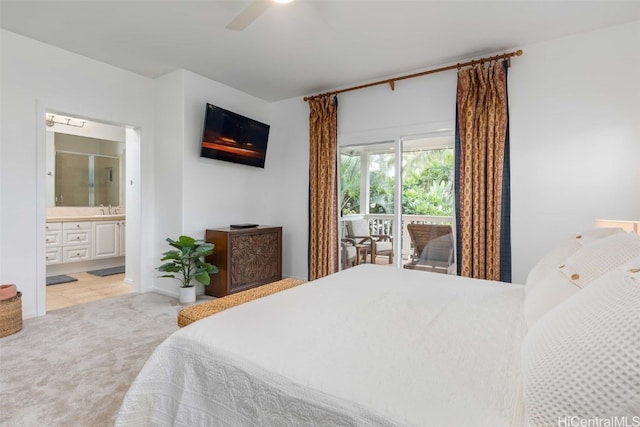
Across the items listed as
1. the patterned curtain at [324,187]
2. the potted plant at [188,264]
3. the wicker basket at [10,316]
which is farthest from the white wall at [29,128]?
the patterned curtain at [324,187]

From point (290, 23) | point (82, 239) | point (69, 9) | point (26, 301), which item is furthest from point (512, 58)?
point (82, 239)

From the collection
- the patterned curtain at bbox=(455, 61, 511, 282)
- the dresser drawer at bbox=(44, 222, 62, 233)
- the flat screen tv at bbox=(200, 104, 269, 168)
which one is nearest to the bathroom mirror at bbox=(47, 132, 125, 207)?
the dresser drawer at bbox=(44, 222, 62, 233)

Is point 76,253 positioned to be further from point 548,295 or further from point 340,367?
point 548,295

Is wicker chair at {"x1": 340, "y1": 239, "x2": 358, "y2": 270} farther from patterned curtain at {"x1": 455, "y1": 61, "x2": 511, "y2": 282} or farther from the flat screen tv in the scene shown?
the flat screen tv

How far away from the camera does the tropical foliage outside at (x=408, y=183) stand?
3676 mm

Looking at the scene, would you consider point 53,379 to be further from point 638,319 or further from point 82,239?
point 82,239

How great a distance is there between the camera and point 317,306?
1421 mm

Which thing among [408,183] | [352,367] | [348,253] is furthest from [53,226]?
[352,367]

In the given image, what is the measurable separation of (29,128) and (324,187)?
307 cm

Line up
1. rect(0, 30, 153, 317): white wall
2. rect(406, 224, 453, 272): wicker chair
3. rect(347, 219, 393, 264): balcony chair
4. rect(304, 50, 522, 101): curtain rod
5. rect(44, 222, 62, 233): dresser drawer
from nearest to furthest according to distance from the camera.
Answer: rect(0, 30, 153, 317): white wall, rect(304, 50, 522, 101): curtain rod, rect(406, 224, 453, 272): wicker chair, rect(347, 219, 393, 264): balcony chair, rect(44, 222, 62, 233): dresser drawer

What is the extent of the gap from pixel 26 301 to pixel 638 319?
13.8 ft

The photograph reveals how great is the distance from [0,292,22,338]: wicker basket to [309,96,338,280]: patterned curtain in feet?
9.59

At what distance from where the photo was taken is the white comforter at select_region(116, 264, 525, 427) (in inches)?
29.9

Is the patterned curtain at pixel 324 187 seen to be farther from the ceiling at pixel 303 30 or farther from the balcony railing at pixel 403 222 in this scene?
the ceiling at pixel 303 30
